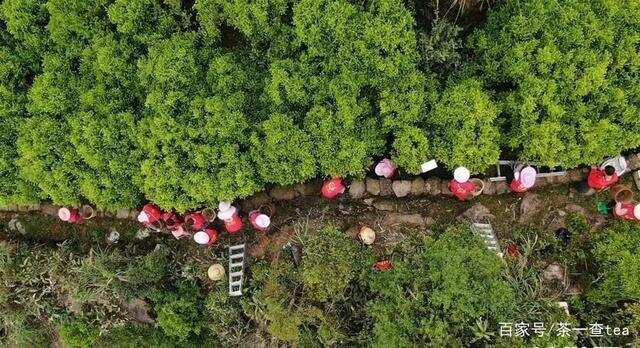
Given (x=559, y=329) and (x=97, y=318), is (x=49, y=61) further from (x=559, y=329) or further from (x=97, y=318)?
(x=559, y=329)

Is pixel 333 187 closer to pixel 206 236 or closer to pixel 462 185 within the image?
pixel 462 185

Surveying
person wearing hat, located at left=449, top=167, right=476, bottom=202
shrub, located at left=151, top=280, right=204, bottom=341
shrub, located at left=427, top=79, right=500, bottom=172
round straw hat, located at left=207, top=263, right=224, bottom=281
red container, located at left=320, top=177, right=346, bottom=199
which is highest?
shrub, located at left=427, top=79, right=500, bottom=172

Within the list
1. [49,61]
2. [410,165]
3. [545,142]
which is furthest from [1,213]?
[545,142]

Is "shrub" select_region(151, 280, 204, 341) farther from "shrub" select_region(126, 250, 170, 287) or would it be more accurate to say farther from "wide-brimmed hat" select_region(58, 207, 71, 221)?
"wide-brimmed hat" select_region(58, 207, 71, 221)

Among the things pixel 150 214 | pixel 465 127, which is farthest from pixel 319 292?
pixel 465 127

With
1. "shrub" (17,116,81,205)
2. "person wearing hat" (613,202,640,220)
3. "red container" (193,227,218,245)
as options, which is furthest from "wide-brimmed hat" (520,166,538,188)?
"shrub" (17,116,81,205)

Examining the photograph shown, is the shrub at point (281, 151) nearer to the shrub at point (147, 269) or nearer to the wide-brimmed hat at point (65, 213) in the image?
the shrub at point (147, 269)

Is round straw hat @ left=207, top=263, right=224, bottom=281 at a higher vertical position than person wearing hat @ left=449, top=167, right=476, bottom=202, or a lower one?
lower
